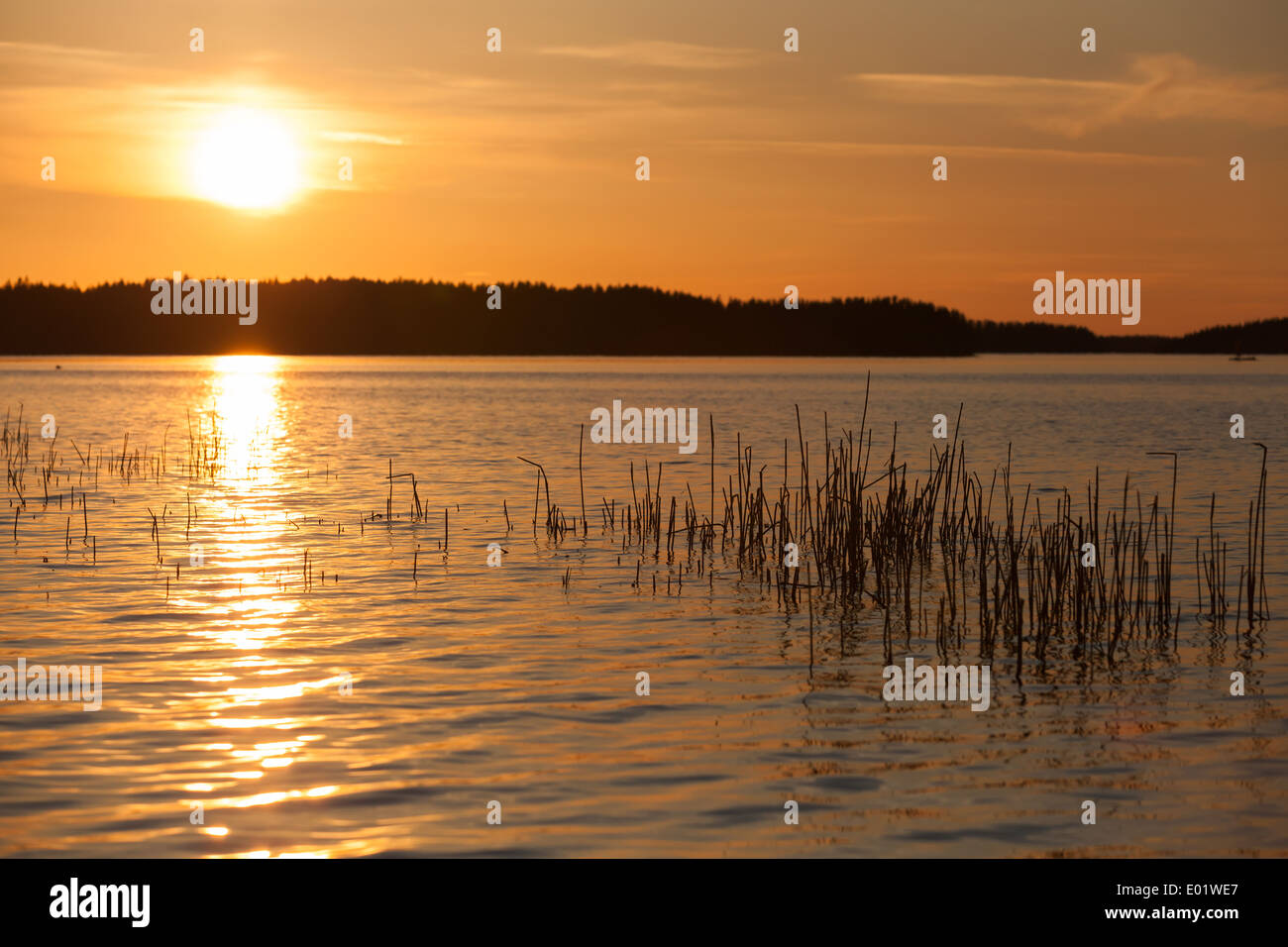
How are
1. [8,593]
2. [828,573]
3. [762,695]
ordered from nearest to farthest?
1. [762,695]
2. [8,593]
3. [828,573]

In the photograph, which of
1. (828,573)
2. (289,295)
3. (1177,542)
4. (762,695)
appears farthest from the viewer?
(289,295)

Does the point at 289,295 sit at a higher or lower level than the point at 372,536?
higher

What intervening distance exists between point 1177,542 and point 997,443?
796 inches

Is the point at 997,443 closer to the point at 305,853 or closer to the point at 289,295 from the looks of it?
the point at 305,853

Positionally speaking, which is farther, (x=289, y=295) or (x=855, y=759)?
(x=289, y=295)

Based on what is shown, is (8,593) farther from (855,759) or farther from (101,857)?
(855,759)

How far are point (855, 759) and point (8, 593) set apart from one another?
34.2 ft

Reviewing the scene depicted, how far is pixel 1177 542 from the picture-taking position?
62.8 feet

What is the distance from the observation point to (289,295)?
189000 millimetres

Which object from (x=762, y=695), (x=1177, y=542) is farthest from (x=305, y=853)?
(x=1177, y=542)

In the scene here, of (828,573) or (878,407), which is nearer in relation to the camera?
(828,573)
